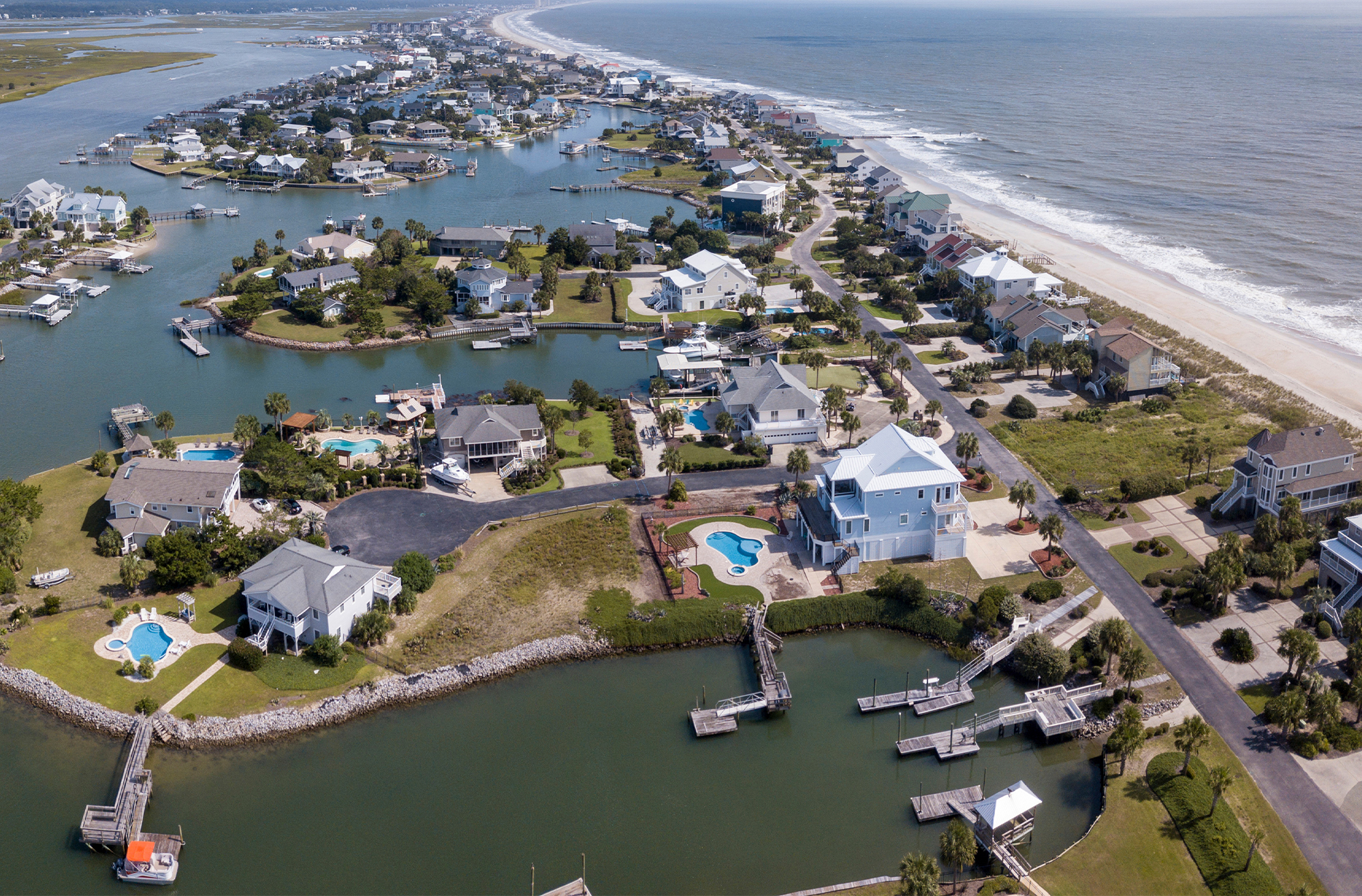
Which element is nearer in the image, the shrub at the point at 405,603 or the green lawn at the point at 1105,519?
the shrub at the point at 405,603

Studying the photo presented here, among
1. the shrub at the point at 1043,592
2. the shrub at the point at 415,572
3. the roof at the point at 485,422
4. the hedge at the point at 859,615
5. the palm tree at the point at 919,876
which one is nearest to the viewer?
the palm tree at the point at 919,876

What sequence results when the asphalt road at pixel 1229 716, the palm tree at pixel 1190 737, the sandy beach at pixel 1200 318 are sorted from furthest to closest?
the sandy beach at pixel 1200 318
the palm tree at pixel 1190 737
the asphalt road at pixel 1229 716

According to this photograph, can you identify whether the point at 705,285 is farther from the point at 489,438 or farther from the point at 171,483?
the point at 171,483

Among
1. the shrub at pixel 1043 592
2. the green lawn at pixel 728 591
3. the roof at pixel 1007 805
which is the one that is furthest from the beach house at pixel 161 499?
the shrub at pixel 1043 592

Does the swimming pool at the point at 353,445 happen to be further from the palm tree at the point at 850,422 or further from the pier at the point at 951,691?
the pier at the point at 951,691

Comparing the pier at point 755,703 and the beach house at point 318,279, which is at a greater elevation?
the beach house at point 318,279

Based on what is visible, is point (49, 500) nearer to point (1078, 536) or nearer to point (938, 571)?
point (938, 571)
